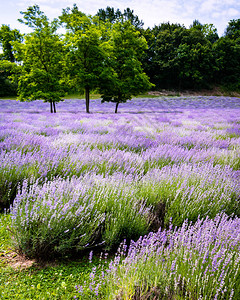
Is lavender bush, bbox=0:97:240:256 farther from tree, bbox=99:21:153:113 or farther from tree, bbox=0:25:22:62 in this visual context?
tree, bbox=0:25:22:62

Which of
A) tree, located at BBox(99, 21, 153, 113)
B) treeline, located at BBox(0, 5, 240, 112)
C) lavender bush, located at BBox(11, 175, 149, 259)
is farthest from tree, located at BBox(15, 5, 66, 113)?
→ lavender bush, located at BBox(11, 175, 149, 259)

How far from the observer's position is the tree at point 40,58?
1319cm

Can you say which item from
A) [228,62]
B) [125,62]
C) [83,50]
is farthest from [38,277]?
[228,62]

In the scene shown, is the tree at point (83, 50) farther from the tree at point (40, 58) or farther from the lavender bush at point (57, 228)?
the lavender bush at point (57, 228)

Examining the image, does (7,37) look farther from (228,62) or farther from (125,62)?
(228,62)

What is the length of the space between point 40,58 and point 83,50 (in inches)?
128

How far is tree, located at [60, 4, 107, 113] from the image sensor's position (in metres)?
13.3

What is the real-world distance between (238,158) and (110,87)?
43.4ft

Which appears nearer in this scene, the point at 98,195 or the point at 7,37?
the point at 98,195

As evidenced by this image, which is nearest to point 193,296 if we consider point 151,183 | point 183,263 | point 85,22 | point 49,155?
point 183,263

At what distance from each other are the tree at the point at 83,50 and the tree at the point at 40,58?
33.7 inches

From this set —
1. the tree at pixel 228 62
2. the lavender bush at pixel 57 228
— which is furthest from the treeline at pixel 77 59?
the tree at pixel 228 62

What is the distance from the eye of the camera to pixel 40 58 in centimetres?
1405

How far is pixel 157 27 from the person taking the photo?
5891cm
